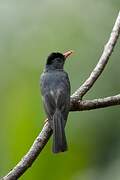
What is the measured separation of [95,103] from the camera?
512 centimetres

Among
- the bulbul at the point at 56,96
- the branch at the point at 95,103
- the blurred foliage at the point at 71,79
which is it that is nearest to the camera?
the branch at the point at 95,103

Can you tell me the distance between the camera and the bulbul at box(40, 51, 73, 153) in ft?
17.1

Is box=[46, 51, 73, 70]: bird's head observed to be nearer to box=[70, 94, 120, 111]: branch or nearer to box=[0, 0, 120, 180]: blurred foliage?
box=[0, 0, 120, 180]: blurred foliage

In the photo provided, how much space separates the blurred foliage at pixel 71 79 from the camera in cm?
531

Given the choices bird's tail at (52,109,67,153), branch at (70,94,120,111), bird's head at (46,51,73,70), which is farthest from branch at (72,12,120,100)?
bird's head at (46,51,73,70)

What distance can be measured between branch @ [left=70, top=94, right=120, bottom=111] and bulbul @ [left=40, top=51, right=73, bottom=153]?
6 cm

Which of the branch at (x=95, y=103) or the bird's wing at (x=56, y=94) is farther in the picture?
the bird's wing at (x=56, y=94)

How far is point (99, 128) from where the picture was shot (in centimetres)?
593

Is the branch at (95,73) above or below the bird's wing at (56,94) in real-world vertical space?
above

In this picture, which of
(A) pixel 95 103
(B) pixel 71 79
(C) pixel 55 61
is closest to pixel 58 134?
(A) pixel 95 103

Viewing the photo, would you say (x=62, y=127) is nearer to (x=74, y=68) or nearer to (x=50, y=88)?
(x=50, y=88)

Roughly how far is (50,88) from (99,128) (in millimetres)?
535

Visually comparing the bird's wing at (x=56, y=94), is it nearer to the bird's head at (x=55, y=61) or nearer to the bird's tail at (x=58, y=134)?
the bird's tail at (x=58, y=134)

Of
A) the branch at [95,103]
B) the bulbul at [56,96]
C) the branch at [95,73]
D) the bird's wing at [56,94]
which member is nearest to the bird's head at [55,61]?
the bulbul at [56,96]
